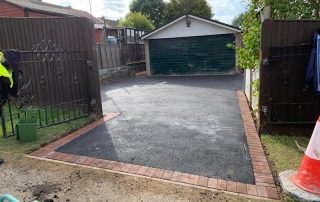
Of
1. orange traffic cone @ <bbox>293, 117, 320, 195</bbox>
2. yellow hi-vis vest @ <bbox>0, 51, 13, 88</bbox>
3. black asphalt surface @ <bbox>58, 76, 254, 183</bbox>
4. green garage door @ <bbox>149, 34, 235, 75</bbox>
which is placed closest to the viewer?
orange traffic cone @ <bbox>293, 117, 320, 195</bbox>

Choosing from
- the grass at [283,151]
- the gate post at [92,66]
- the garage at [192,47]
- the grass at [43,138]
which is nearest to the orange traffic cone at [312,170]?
the grass at [283,151]

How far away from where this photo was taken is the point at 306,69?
456cm

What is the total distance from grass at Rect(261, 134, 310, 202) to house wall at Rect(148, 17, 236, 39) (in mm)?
11640

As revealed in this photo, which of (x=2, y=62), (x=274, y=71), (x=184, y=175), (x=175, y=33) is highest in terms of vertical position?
(x=175, y=33)

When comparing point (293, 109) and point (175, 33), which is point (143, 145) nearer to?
point (293, 109)

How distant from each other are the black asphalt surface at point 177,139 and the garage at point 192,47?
26.9 feet

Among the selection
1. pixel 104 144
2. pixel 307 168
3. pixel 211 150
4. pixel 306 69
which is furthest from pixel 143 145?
pixel 306 69

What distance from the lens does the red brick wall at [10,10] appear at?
15.1 meters

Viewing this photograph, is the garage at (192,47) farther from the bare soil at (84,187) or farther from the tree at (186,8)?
the tree at (186,8)

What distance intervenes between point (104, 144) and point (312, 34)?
385 cm

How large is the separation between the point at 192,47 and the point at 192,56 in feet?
1.70

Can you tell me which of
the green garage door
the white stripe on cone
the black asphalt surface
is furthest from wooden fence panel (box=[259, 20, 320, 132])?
the green garage door

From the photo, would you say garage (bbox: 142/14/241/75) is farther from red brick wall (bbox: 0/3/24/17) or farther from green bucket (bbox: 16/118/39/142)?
green bucket (bbox: 16/118/39/142)

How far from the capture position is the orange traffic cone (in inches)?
113
